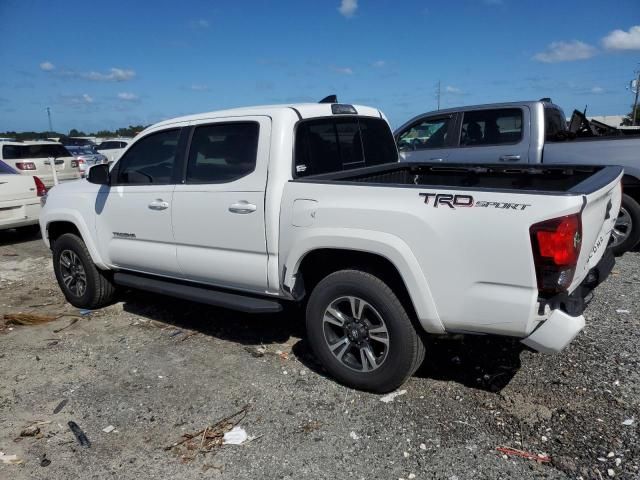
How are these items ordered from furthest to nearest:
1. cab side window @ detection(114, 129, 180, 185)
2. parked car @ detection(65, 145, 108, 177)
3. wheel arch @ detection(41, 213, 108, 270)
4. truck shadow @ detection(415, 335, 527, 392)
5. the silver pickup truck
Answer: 1. parked car @ detection(65, 145, 108, 177)
2. the silver pickup truck
3. wheel arch @ detection(41, 213, 108, 270)
4. cab side window @ detection(114, 129, 180, 185)
5. truck shadow @ detection(415, 335, 527, 392)

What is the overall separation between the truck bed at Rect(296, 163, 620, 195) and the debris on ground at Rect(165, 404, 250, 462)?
1664 mm

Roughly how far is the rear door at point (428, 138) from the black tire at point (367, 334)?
481cm

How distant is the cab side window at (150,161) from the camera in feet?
15.2

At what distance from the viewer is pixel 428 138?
28.1 feet

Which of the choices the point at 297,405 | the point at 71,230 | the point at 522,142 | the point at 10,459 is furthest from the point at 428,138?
the point at 10,459

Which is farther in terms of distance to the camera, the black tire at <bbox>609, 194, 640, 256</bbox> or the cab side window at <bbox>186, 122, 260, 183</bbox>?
the black tire at <bbox>609, 194, 640, 256</bbox>

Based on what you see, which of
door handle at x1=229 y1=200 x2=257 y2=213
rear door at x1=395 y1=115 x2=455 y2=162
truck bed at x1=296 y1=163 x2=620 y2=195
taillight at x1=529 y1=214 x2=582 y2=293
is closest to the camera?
taillight at x1=529 y1=214 x2=582 y2=293

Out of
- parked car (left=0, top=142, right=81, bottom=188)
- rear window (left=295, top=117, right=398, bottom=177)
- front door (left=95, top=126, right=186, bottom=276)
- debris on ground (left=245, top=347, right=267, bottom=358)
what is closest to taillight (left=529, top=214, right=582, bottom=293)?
rear window (left=295, top=117, right=398, bottom=177)

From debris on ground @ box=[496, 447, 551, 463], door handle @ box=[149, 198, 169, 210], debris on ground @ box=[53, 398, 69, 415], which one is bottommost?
debris on ground @ box=[496, 447, 551, 463]

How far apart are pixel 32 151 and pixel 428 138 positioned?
10050 millimetres

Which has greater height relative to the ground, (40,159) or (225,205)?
(40,159)

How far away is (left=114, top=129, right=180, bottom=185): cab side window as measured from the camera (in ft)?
15.2

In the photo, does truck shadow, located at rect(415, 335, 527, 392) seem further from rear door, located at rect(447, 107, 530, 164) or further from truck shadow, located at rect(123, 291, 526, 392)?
rear door, located at rect(447, 107, 530, 164)

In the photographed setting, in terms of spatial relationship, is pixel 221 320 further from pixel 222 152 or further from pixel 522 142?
pixel 522 142
